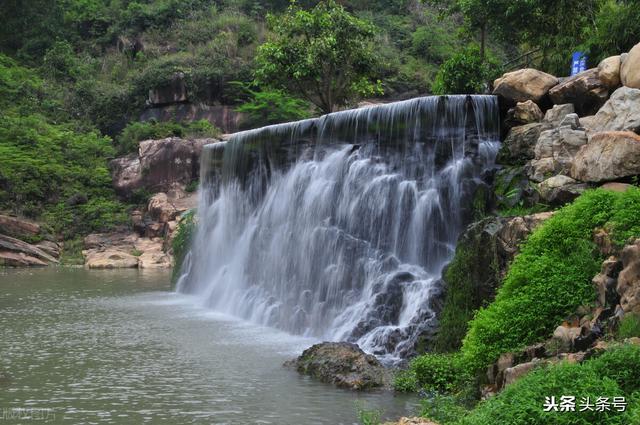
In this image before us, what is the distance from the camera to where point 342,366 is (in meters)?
9.93

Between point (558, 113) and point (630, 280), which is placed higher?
point (558, 113)

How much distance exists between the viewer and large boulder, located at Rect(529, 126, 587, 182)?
11791 millimetres

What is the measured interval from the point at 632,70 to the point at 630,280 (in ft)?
21.1

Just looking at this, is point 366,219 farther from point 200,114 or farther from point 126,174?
point 200,114

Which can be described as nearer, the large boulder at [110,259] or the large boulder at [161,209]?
the large boulder at [110,259]

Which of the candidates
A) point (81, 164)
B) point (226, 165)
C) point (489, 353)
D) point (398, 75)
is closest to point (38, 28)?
point (81, 164)

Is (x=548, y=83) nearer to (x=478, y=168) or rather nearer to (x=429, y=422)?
(x=478, y=168)

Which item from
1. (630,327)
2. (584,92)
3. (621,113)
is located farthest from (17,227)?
(630,327)

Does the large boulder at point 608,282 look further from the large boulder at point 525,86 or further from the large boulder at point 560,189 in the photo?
the large boulder at point 525,86

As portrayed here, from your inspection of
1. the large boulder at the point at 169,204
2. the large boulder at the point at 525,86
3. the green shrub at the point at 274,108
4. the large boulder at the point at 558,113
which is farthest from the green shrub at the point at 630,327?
the green shrub at the point at 274,108

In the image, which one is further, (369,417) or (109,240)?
(109,240)

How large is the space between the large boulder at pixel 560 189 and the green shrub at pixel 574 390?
17.0ft

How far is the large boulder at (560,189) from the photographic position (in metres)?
10.7

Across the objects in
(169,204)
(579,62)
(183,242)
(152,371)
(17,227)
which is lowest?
(152,371)
